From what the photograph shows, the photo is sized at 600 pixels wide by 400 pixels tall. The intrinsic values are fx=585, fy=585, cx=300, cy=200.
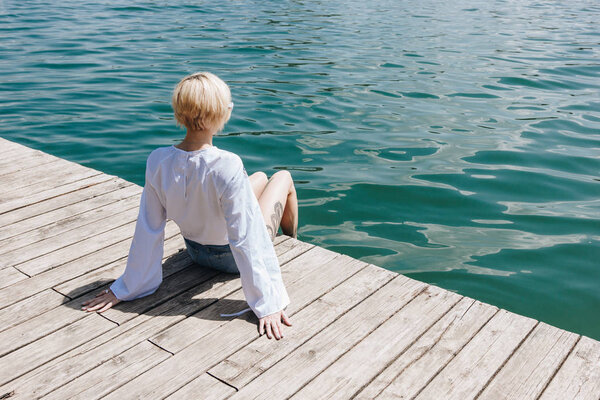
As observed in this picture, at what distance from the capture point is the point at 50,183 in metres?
5.43

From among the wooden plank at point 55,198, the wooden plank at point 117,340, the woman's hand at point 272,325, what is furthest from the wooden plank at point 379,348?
the wooden plank at point 55,198

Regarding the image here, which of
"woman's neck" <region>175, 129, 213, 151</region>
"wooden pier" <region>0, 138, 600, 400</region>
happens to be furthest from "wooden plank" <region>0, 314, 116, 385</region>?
"woman's neck" <region>175, 129, 213, 151</region>

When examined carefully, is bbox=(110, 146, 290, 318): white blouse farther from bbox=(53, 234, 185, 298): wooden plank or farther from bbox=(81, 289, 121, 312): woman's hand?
bbox=(53, 234, 185, 298): wooden plank

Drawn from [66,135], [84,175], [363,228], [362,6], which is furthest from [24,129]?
[362,6]

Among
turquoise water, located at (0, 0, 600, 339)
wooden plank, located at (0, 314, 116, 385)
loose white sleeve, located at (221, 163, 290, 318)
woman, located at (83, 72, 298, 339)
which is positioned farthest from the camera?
turquoise water, located at (0, 0, 600, 339)

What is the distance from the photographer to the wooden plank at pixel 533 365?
2.90 meters

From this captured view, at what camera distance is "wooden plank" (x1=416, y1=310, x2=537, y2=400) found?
2893 millimetres

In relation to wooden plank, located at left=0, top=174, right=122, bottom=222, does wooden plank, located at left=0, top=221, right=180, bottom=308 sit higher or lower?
lower

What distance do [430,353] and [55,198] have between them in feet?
11.6

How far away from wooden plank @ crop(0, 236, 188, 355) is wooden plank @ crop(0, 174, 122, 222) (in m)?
1.46

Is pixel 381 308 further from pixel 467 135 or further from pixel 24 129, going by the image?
pixel 24 129

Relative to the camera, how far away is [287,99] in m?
9.86

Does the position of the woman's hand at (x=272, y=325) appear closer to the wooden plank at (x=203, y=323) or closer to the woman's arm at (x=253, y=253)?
the woman's arm at (x=253, y=253)

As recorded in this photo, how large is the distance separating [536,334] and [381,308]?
2.91ft
